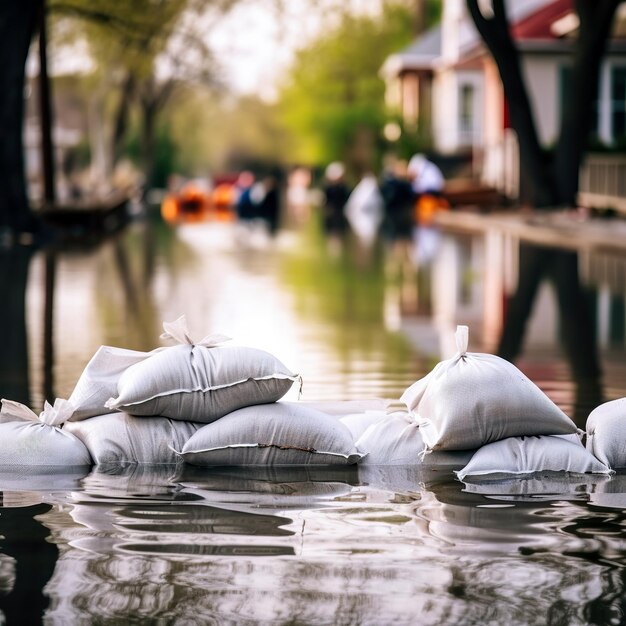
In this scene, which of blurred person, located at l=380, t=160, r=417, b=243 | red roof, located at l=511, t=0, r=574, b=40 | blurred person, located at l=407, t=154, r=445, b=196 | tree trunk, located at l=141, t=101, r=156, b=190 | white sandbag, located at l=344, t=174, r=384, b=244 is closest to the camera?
red roof, located at l=511, t=0, r=574, b=40

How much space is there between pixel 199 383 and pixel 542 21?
39811 millimetres

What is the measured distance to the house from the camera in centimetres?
4091

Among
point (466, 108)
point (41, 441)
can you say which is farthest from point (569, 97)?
point (41, 441)

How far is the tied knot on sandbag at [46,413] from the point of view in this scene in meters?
7.13

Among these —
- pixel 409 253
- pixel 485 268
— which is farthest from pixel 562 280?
pixel 409 253

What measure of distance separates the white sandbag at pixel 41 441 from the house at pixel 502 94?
25.8 m

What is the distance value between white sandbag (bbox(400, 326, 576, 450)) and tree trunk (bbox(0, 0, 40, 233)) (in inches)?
887

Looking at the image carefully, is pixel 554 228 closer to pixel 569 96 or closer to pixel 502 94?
pixel 569 96

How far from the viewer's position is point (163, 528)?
5.79m

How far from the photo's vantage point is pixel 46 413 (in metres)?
7.15

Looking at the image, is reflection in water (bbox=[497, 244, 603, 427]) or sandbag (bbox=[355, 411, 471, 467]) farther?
reflection in water (bbox=[497, 244, 603, 427])

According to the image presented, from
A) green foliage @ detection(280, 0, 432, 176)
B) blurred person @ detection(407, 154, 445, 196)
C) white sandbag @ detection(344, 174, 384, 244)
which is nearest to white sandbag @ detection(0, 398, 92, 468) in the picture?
blurred person @ detection(407, 154, 445, 196)

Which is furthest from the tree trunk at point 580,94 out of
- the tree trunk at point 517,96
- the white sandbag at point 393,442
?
the white sandbag at point 393,442

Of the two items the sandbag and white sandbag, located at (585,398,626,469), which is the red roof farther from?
white sandbag, located at (585,398,626,469)
